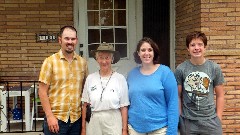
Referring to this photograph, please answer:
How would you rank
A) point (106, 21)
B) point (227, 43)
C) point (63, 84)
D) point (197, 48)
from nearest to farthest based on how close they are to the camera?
point (197, 48) < point (63, 84) < point (227, 43) < point (106, 21)

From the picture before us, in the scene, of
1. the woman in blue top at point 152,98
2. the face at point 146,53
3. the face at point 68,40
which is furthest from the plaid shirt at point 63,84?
the face at point 146,53

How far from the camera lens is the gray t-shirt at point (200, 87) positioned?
3123 millimetres

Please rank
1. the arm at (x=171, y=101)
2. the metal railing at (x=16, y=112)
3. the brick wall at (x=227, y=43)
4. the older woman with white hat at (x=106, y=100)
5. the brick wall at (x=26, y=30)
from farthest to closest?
the brick wall at (x=26, y=30) < the metal railing at (x=16, y=112) < the brick wall at (x=227, y=43) < the older woman with white hat at (x=106, y=100) < the arm at (x=171, y=101)

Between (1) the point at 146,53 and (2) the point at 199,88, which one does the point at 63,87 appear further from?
(2) the point at 199,88

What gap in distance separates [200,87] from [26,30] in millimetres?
4465

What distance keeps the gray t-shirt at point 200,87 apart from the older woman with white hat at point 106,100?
23.6 inches

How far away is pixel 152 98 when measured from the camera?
2979 millimetres

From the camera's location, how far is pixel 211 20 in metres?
5.12

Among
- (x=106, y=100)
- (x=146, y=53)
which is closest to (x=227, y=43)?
(x=146, y=53)

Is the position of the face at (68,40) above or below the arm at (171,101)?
above

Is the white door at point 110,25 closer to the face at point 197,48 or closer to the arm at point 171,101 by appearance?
the face at point 197,48

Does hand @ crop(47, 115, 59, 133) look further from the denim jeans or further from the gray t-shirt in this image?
the gray t-shirt

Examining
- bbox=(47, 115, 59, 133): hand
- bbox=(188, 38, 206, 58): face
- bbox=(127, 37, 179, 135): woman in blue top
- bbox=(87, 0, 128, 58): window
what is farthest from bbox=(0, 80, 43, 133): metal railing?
bbox=(188, 38, 206, 58): face

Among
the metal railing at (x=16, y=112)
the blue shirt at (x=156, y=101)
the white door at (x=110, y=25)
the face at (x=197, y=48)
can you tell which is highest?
the white door at (x=110, y=25)
